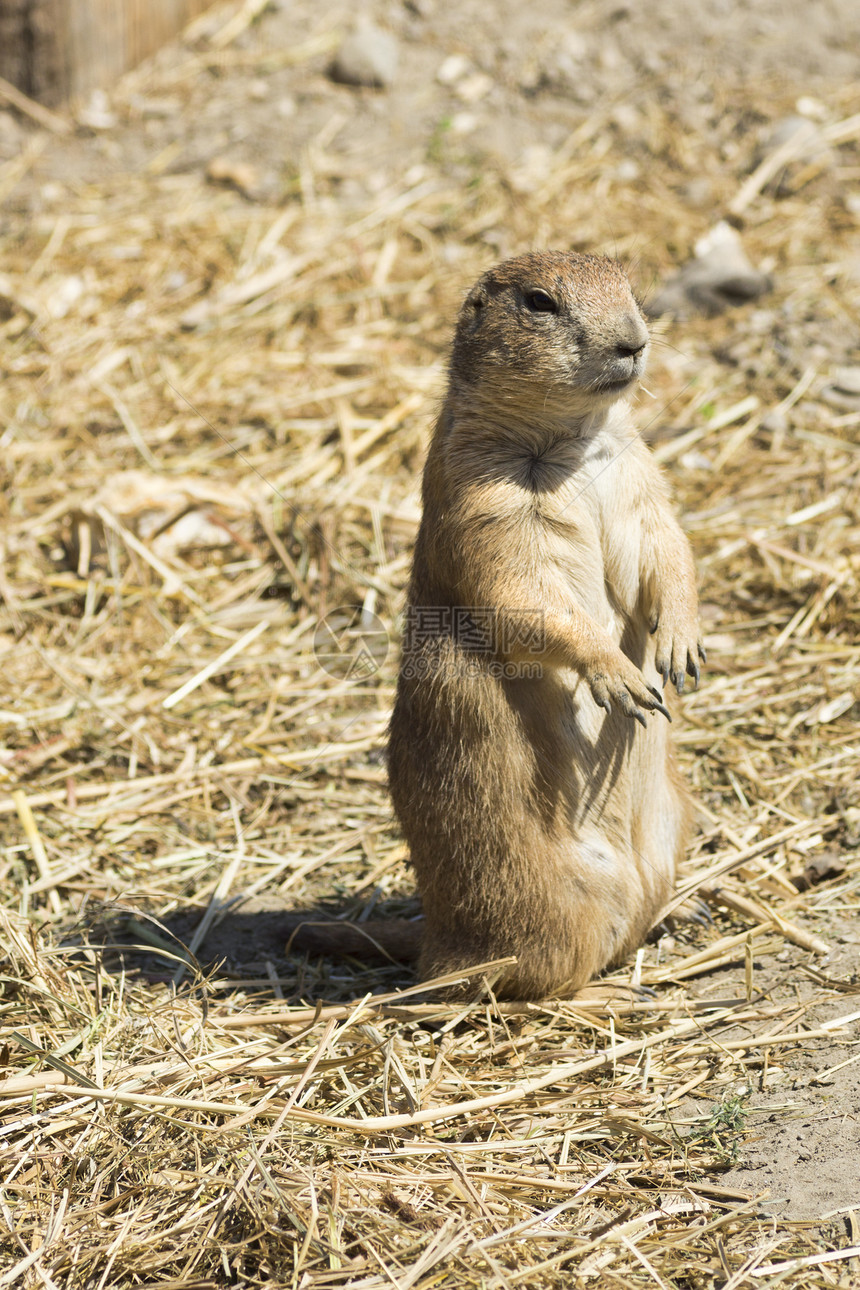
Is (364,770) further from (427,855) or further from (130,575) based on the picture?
(130,575)

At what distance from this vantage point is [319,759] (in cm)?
532

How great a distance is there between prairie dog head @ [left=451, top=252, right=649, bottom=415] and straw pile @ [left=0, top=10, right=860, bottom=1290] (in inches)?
74.6

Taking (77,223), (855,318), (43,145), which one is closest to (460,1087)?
(855,318)

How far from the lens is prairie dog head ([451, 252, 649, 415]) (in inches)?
140

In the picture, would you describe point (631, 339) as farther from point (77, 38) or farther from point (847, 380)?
point (77, 38)

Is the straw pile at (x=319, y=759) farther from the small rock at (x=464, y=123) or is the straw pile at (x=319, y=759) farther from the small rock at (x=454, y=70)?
the small rock at (x=454, y=70)

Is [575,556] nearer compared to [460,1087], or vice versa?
[460,1087]

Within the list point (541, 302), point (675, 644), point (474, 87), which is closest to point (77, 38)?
point (474, 87)

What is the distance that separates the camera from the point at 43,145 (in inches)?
388

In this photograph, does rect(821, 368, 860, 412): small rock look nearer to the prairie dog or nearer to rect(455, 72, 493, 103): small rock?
the prairie dog

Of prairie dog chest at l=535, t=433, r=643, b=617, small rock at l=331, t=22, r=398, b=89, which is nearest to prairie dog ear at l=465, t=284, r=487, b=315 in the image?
prairie dog chest at l=535, t=433, r=643, b=617

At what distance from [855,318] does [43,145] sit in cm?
683

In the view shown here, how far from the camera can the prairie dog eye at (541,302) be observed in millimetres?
3650

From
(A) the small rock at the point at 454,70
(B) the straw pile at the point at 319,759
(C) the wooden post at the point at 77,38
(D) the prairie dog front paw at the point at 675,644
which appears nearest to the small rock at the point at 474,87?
(A) the small rock at the point at 454,70
